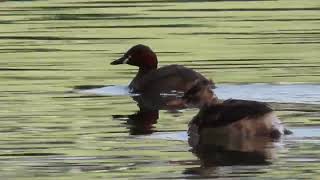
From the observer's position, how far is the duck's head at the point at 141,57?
72.1ft

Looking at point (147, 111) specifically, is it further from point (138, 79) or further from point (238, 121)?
point (238, 121)

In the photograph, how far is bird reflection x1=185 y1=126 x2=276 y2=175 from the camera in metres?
13.8

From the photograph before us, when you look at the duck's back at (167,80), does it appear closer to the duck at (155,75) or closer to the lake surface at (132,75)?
the duck at (155,75)

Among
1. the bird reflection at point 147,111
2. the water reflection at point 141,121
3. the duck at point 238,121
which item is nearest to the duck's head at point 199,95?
the bird reflection at point 147,111

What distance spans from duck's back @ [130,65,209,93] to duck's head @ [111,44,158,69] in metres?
0.48

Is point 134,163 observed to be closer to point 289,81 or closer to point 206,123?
point 206,123

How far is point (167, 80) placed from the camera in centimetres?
2077

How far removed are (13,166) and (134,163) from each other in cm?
107

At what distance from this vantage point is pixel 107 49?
971 inches

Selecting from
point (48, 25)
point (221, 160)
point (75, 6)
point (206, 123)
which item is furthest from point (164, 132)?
point (75, 6)

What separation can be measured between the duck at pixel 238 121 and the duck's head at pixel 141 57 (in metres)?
6.19

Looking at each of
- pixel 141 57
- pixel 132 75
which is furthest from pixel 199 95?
pixel 132 75

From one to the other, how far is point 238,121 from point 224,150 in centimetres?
62

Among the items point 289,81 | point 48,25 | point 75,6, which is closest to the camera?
point 289,81
